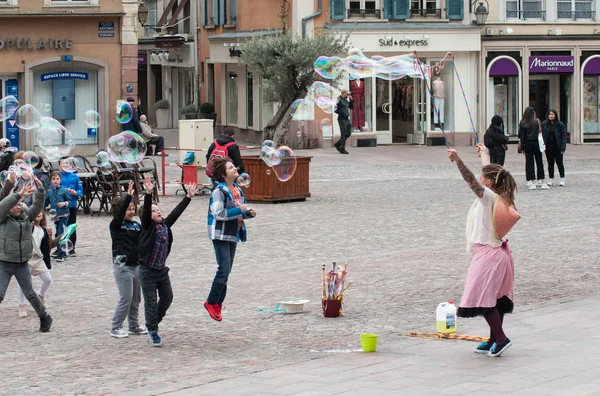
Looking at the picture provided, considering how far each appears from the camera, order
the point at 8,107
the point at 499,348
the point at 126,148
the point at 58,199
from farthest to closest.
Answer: the point at 8,107 < the point at 126,148 < the point at 58,199 < the point at 499,348

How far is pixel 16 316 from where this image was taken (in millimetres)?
11898

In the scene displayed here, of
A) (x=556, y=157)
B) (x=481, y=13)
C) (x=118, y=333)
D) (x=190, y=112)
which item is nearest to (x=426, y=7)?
(x=481, y=13)

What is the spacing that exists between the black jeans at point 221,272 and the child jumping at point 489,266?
244 centimetres

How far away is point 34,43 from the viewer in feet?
106

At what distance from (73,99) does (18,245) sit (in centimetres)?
2277

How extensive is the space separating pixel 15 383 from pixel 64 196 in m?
7.13

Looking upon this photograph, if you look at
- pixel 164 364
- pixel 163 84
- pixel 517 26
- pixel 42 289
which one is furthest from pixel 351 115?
pixel 164 364

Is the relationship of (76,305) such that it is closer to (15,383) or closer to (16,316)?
(16,316)

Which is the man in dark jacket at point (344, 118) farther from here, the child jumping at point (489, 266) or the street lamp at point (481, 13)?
the child jumping at point (489, 266)

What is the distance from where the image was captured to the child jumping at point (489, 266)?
9375 mm

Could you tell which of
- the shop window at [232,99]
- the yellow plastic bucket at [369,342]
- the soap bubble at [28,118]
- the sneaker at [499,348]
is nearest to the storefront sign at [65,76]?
the shop window at [232,99]

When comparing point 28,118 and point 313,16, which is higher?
point 313,16

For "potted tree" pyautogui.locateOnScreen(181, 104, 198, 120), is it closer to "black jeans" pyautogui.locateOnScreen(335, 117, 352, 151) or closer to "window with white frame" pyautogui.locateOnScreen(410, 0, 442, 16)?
"window with white frame" pyautogui.locateOnScreen(410, 0, 442, 16)

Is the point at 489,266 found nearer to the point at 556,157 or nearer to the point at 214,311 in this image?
the point at 214,311
